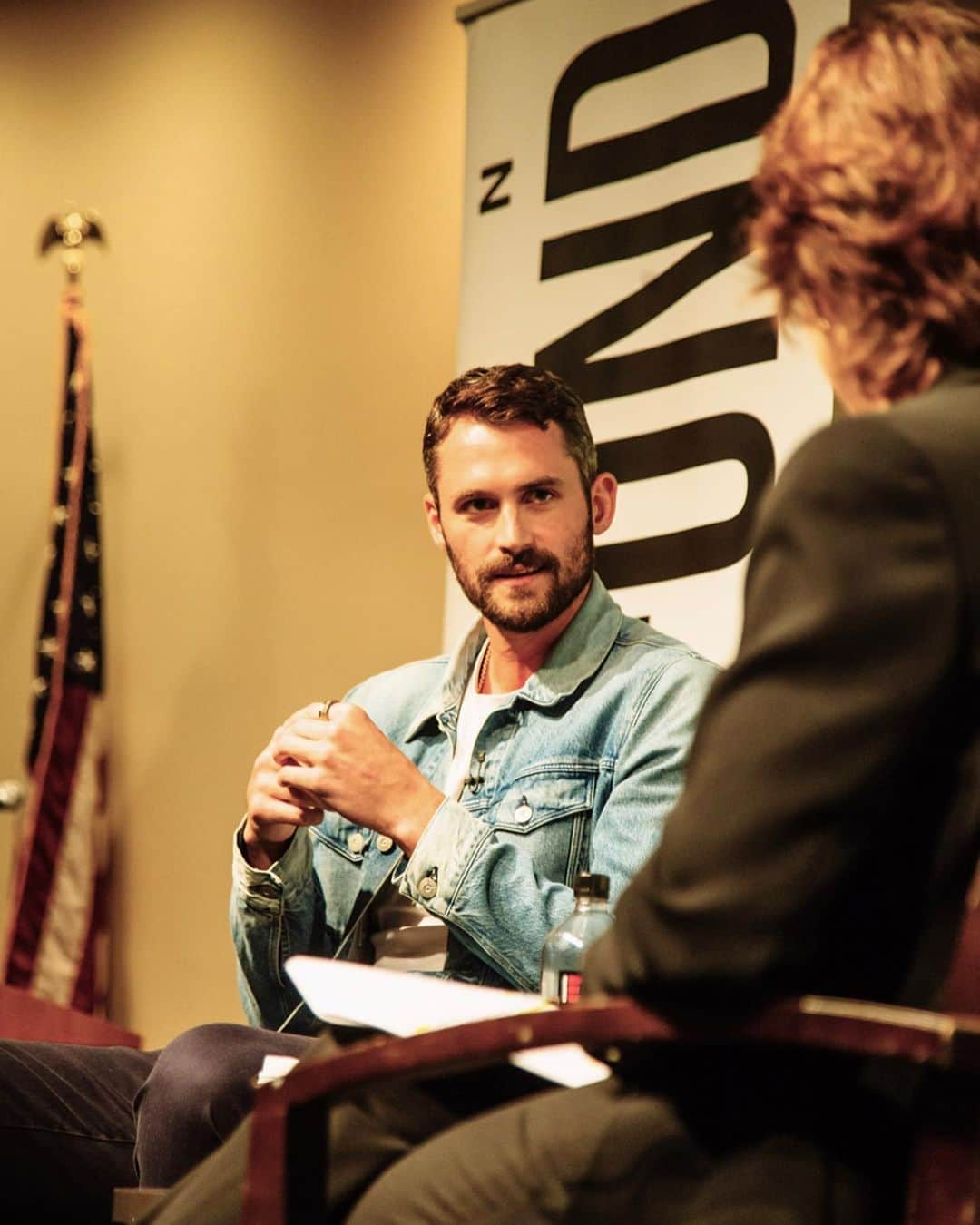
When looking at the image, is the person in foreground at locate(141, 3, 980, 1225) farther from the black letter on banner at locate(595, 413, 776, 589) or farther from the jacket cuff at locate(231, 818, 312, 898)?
the black letter on banner at locate(595, 413, 776, 589)

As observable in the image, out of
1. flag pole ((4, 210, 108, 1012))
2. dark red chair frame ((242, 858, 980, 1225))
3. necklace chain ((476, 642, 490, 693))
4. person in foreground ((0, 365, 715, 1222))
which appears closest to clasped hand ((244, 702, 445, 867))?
person in foreground ((0, 365, 715, 1222))

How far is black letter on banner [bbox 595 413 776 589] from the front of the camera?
2.58m

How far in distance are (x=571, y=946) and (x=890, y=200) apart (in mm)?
→ 1009

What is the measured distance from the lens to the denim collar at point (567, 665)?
6.65 feet

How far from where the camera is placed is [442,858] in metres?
1.77

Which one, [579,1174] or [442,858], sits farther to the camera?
[442,858]

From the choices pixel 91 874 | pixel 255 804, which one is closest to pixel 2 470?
pixel 91 874

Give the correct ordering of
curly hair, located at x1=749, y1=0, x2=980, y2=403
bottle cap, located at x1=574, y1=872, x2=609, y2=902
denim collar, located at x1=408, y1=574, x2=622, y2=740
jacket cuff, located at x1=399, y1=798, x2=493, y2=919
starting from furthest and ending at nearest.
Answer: denim collar, located at x1=408, y1=574, x2=622, y2=740 → jacket cuff, located at x1=399, y1=798, x2=493, y2=919 → bottle cap, located at x1=574, y1=872, x2=609, y2=902 → curly hair, located at x1=749, y1=0, x2=980, y2=403

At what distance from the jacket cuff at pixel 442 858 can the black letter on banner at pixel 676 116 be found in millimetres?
1441

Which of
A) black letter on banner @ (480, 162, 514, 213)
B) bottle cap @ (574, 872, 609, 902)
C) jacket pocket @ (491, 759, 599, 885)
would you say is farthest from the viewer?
black letter on banner @ (480, 162, 514, 213)

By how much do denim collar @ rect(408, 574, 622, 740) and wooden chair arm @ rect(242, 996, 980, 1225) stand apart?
111cm

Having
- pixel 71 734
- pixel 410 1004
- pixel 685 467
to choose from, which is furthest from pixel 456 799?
pixel 71 734

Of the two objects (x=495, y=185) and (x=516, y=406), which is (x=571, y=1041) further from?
(x=495, y=185)

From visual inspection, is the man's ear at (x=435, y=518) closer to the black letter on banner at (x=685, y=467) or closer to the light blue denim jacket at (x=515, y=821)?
the light blue denim jacket at (x=515, y=821)
